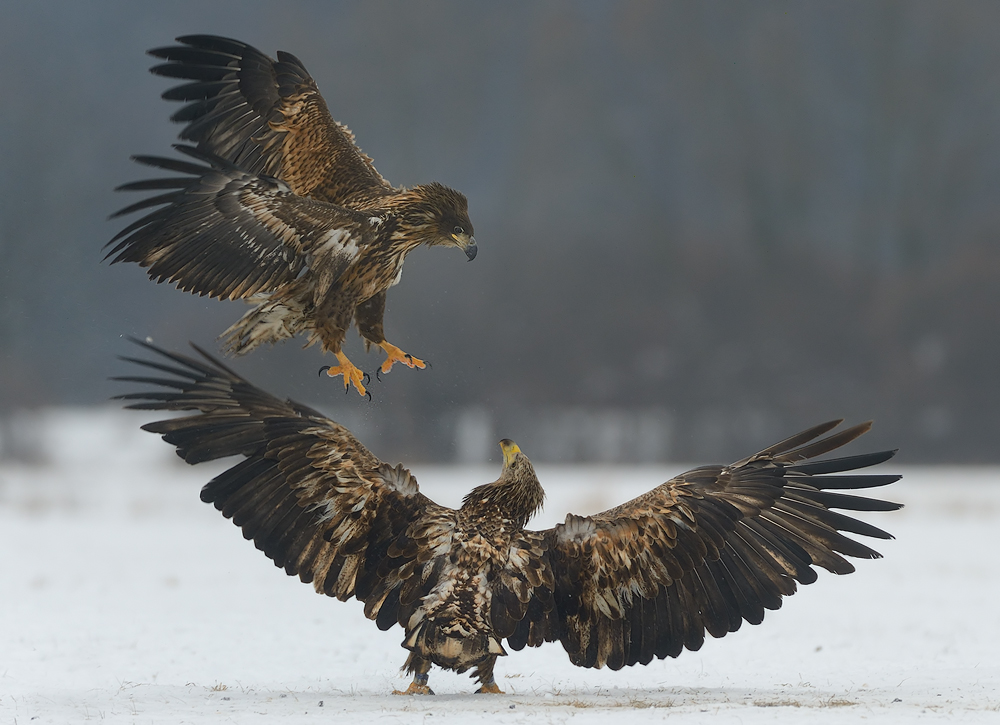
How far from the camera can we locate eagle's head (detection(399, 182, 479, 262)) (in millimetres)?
6105

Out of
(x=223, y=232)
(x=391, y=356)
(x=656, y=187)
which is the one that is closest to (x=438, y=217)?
(x=391, y=356)

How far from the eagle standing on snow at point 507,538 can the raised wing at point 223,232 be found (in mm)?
442

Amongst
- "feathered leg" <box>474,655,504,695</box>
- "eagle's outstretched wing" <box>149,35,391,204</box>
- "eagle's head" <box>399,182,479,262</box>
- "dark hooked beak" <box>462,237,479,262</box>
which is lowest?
"feathered leg" <box>474,655,504,695</box>


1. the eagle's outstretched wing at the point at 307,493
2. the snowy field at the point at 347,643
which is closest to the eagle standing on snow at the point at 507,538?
the eagle's outstretched wing at the point at 307,493

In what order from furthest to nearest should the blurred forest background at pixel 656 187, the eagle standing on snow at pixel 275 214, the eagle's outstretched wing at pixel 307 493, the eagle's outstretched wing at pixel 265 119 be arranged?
the blurred forest background at pixel 656 187 → the eagle's outstretched wing at pixel 265 119 → the eagle standing on snow at pixel 275 214 → the eagle's outstretched wing at pixel 307 493

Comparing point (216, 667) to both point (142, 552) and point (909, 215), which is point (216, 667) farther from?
point (909, 215)

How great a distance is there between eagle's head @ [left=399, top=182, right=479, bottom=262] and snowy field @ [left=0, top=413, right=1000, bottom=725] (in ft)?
7.34

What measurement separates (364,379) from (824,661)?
3.93m

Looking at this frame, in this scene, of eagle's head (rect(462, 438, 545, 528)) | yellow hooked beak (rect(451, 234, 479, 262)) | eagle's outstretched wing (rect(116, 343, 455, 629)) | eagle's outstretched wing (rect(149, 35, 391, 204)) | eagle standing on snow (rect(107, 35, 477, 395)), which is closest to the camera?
eagle's outstretched wing (rect(116, 343, 455, 629))

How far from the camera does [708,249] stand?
94.3 feet

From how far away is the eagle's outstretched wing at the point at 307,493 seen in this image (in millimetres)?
5770

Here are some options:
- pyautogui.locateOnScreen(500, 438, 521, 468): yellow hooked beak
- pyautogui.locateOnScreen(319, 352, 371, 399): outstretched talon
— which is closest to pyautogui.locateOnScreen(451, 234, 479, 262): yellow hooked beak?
pyautogui.locateOnScreen(319, 352, 371, 399): outstretched talon

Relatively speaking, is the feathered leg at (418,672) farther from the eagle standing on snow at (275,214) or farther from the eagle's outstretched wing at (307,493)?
the eagle standing on snow at (275,214)

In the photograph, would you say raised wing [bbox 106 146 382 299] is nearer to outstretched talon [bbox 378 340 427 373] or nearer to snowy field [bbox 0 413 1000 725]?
outstretched talon [bbox 378 340 427 373]
